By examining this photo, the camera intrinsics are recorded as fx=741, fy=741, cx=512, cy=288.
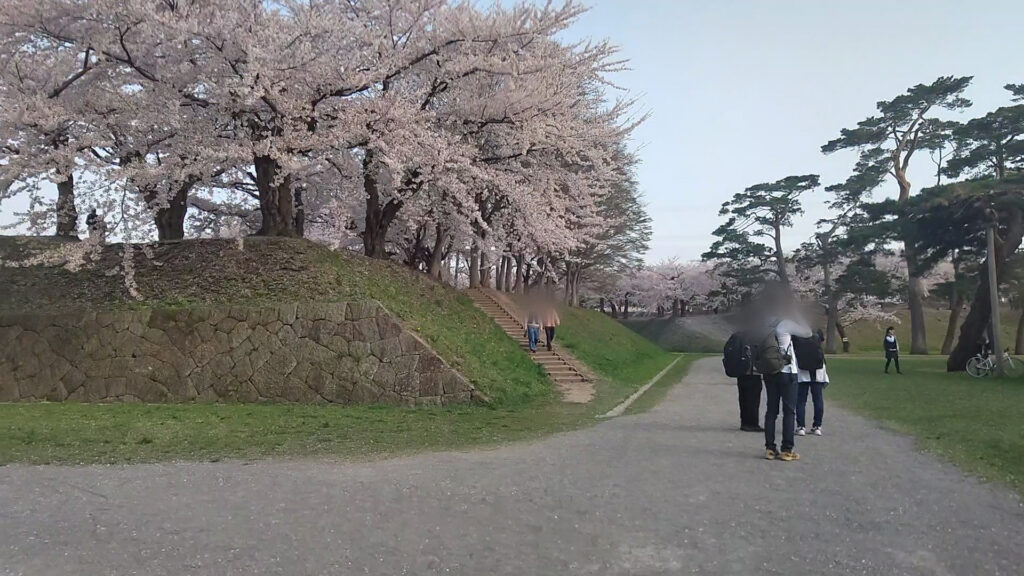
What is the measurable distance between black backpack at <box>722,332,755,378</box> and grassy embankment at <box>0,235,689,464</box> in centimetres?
218

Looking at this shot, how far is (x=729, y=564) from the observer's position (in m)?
4.04

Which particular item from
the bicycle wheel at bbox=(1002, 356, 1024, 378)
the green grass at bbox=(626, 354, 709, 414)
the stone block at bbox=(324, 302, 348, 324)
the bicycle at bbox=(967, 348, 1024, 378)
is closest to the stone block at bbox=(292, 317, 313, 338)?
the stone block at bbox=(324, 302, 348, 324)

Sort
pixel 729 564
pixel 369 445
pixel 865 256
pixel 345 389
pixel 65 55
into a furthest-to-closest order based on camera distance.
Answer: pixel 865 256 < pixel 65 55 < pixel 345 389 < pixel 369 445 < pixel 729 564

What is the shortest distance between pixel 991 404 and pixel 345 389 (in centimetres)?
1063

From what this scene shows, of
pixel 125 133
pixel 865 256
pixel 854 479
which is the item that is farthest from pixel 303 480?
pixel 865 256

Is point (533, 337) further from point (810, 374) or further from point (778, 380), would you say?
point (778, 380)

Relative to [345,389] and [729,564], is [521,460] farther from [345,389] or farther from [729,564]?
[345,389]

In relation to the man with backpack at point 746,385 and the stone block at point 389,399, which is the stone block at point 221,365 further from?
the man with backpack at point 746,385

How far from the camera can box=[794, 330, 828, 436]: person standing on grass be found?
8828 mm

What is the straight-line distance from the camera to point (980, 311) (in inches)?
857

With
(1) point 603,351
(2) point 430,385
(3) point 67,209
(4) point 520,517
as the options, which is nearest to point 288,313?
(2) point 430,385

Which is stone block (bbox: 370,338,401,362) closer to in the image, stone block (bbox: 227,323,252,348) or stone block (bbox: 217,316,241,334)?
stone block (bbox: 227,323,252,348)

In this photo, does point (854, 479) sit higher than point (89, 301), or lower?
lower

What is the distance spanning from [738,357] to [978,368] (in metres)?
14.5
